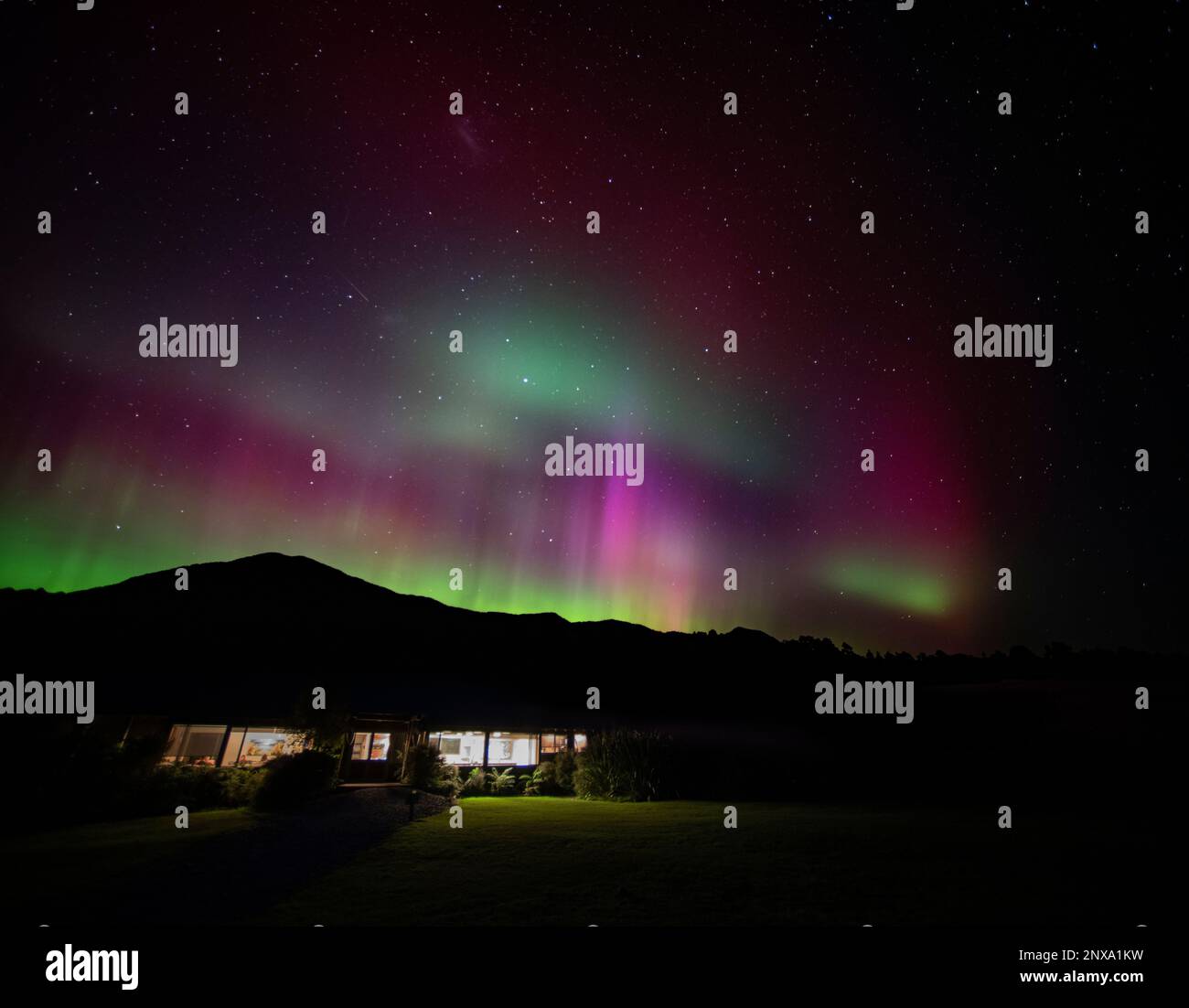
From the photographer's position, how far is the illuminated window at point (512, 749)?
23297mm

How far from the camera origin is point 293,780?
15.3 meters

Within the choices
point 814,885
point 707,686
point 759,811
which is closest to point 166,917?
point 814,885

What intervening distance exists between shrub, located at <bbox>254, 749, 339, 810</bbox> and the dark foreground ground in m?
1.50

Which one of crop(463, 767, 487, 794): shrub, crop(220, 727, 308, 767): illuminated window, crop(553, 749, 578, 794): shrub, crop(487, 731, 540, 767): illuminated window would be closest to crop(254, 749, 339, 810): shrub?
crop(220, 727, 308, 767): illuminated window

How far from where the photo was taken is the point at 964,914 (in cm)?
671

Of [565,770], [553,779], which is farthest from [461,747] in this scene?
[565,770]

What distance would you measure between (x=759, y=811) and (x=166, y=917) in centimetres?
1353

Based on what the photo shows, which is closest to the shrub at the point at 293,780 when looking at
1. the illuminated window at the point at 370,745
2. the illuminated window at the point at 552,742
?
the illuminated window at the point at 370,745

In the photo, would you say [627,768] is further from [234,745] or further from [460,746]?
[234,745]

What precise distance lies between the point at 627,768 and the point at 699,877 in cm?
1191

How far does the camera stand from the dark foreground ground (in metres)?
6.80

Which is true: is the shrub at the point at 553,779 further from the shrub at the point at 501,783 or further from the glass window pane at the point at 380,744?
the glass window pane at the point at 380,744

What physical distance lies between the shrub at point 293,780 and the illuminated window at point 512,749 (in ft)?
25.8
